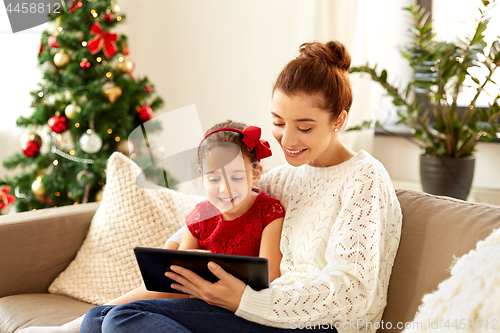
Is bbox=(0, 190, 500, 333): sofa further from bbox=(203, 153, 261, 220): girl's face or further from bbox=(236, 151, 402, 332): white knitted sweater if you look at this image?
bbox=(203, 153, 261, 220): girl's face

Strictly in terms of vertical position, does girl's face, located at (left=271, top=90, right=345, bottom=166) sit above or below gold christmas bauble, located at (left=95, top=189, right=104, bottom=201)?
above

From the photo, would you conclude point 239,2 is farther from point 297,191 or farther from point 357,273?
point 357,273

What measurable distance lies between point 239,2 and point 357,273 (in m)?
2.35

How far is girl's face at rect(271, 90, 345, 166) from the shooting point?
A: 1.05 metres

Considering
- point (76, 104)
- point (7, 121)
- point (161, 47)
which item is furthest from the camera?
point (161, 47)

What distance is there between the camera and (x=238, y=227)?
1191 mm

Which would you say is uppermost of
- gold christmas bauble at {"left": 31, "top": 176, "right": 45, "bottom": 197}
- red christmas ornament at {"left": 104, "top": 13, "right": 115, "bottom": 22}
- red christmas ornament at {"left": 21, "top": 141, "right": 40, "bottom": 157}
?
red christmas ornament at {"left": 104, "top": 13, "right": 115, "bottom": 22}

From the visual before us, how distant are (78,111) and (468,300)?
2.17 metres

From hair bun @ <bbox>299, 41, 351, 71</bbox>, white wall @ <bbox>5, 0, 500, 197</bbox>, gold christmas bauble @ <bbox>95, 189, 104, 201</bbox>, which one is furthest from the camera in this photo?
white wall @ <bbox>5, 0, 500, 197</bbox>

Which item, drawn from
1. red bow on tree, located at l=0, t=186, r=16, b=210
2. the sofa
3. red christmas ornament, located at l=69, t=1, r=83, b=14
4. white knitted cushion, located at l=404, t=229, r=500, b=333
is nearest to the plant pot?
the sofa

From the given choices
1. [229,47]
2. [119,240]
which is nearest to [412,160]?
[229,47]

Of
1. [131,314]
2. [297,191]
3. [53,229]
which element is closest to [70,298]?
[53,229]

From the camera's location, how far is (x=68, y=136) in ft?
7.95

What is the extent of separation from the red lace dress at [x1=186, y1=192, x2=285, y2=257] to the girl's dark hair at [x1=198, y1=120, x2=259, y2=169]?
20 centimetres
